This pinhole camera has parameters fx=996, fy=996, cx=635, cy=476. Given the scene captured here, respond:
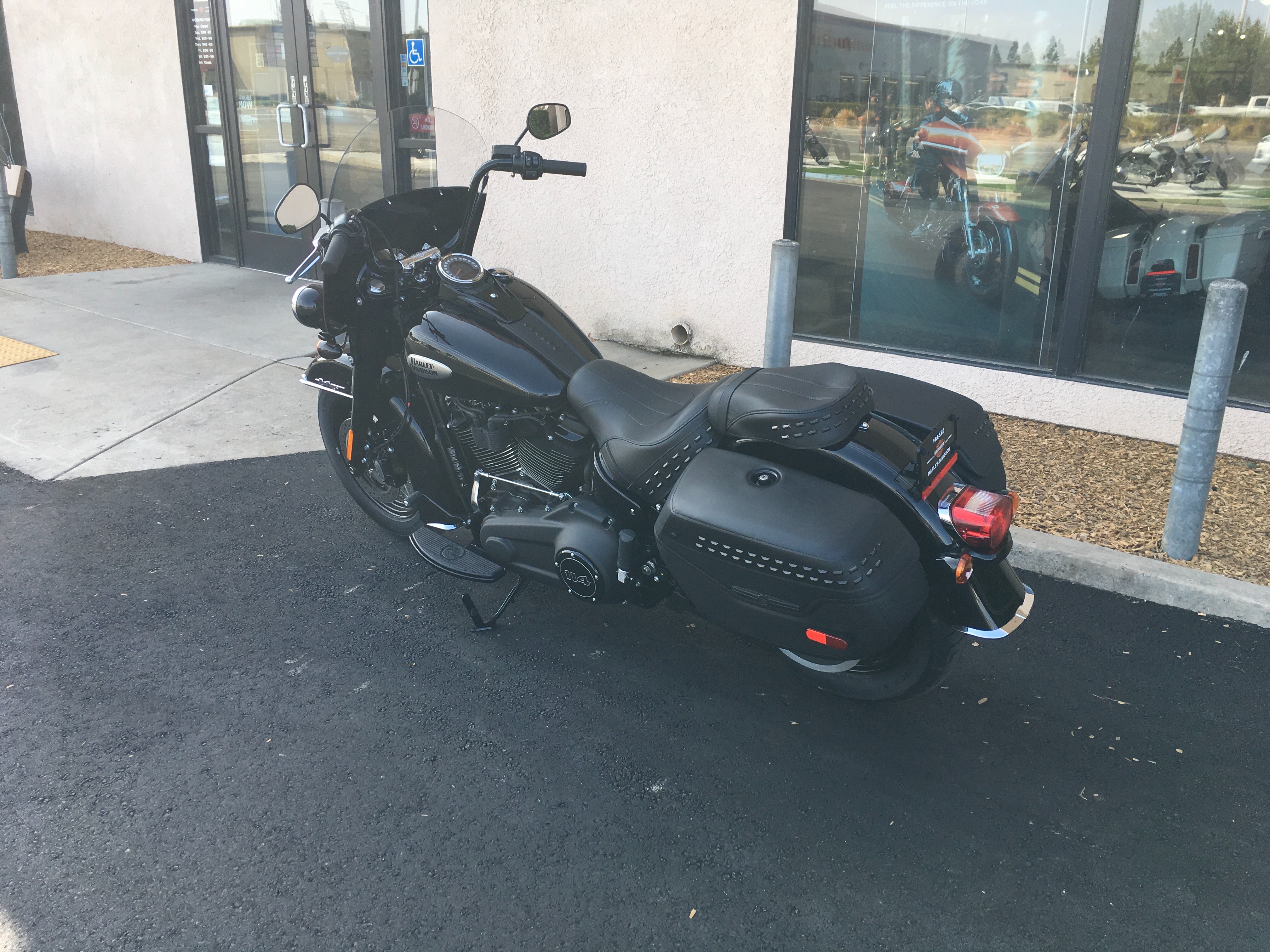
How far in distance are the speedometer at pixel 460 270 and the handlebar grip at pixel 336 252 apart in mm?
329

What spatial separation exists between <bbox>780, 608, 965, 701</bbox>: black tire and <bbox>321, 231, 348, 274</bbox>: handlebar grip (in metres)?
2.00

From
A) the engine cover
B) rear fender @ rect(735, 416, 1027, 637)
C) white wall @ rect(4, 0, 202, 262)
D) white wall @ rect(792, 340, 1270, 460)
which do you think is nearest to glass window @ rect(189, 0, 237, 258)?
white wall @ rect(4, 0, 202, 262)

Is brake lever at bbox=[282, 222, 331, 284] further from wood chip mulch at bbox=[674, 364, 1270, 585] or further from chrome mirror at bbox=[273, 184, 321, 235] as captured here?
wood chip mulch at bbox=[674, 364, 1270, 585]

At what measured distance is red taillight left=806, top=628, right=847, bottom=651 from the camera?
98.0 inches

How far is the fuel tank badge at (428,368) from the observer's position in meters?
3.37

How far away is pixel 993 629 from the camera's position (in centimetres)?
265

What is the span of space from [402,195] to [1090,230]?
146 inches

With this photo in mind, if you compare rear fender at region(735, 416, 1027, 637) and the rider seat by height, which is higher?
the rider seat

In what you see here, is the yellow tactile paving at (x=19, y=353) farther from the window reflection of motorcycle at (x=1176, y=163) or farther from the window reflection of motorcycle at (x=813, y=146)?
the window reflection of motorcycle at (x=1176, y=163)

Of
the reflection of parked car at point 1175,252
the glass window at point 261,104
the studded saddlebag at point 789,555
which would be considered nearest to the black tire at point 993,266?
the reflection of parked car at point 1175,252

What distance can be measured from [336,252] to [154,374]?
3.48 m

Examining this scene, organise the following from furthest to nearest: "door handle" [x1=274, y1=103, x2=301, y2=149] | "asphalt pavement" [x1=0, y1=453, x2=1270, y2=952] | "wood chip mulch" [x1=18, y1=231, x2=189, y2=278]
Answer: "wood chip mulch" [x1=18, y1=231, x2=189, y2=278] → "door handle" [x1=274, y1=103, x2=301, y2=149] → "asphalt pavement" [x1=0, y1=453, x2=1270, y2=952]

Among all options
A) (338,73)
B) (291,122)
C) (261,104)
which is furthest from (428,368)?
(261,104)

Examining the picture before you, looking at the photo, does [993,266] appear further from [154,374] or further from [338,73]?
[338,73]
